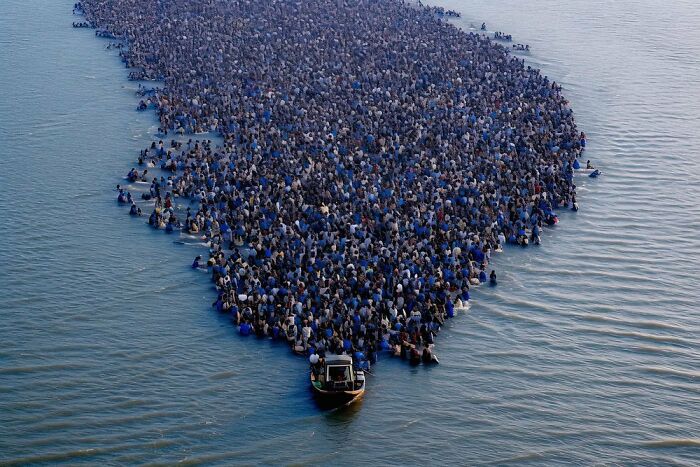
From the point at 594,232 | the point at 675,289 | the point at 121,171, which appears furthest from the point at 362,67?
the point at 675,289

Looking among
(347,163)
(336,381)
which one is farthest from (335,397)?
(347,163)

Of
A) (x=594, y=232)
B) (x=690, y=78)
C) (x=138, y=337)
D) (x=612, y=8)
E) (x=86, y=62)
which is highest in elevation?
(x=612, y=8)

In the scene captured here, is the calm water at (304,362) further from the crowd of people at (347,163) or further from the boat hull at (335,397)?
the crowd of people at (347,163)

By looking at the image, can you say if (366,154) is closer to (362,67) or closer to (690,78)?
(362,67)

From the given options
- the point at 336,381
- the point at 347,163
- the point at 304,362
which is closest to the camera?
the point at 336,381

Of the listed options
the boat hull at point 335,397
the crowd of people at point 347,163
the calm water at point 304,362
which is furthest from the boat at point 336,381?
the crowd of people at point 347,163

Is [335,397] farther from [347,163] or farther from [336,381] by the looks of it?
[347,163]
